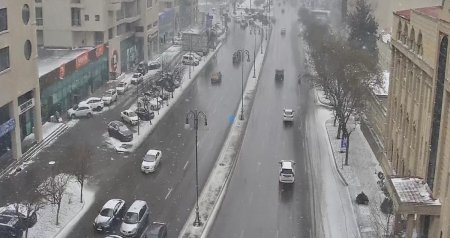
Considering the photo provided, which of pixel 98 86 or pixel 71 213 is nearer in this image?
pixel 71 213

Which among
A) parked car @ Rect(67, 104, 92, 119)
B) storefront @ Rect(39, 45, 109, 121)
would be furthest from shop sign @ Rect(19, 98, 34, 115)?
parked car @ Rect(67, 104, 92, 119)

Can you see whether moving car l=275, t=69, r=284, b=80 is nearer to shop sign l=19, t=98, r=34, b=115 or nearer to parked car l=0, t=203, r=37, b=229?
shop sign l=19, t=98, r=34, b=115

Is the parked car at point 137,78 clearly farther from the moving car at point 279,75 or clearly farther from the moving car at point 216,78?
the moving car at point 279,75

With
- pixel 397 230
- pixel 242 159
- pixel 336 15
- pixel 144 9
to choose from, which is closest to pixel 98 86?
pixel 144 9

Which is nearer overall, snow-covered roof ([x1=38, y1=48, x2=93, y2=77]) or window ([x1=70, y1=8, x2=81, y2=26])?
snow-covered roof ([x1=38, y1=48, x2=93, y2=77])

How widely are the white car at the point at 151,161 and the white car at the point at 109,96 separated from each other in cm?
1853

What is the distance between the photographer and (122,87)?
67750 millimetres

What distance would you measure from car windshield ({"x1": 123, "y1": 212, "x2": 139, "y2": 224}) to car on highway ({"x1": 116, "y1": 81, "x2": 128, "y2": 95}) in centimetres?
3418

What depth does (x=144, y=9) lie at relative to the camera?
81.8 m

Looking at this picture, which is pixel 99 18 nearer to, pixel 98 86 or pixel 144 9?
pixel 98 86

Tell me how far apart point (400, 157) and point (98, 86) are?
39.4 meters

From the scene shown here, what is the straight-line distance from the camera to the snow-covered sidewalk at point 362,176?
34.9m

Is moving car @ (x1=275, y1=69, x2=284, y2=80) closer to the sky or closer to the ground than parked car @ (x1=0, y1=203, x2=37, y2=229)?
closer to the sky

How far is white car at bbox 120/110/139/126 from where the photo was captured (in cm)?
5484
